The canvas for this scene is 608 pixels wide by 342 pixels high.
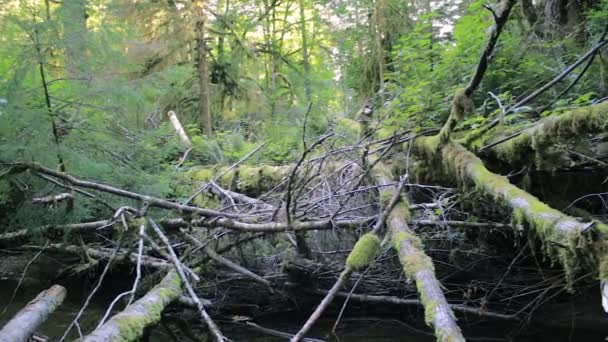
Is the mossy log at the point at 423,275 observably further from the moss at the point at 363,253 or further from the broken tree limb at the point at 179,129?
the broken tree limb at the point at 179,129

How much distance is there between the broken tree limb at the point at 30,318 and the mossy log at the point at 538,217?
3196 millimetres

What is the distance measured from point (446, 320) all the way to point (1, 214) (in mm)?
5560

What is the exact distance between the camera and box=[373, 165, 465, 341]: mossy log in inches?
75.5

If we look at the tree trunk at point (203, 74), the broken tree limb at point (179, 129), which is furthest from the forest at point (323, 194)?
the tree trunk at point (203, 74)

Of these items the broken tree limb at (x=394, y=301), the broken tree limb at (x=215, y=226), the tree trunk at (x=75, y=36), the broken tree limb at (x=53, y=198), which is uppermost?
the tree trunk at (x=75, y=36)

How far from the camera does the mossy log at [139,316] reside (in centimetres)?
274

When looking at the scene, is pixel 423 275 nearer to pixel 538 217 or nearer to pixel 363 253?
pixel 363 253

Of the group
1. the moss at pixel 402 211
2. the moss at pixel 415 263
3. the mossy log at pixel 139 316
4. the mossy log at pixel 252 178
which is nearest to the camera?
the moss at pixel 415 263

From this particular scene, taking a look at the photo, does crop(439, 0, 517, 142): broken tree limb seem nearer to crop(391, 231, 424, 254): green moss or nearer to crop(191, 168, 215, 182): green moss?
crop(391, 231, 424, 254): green moss

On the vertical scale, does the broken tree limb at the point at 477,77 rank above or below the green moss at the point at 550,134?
above

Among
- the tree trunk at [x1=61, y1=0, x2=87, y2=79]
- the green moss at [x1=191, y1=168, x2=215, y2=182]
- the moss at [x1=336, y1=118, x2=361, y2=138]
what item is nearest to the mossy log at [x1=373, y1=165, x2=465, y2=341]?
the moss at [x1=336, y1=118, x2=361, y2=138]

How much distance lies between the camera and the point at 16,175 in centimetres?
506

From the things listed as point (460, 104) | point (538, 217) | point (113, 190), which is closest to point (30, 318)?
point (113, 190)

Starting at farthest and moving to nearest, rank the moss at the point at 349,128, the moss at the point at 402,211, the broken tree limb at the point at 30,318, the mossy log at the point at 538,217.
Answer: the moss at the point at 349,128 < the moss at the point at 402,211 < the broken tree limb at the point at 30,318 < the mossy log at the point at 538,217
